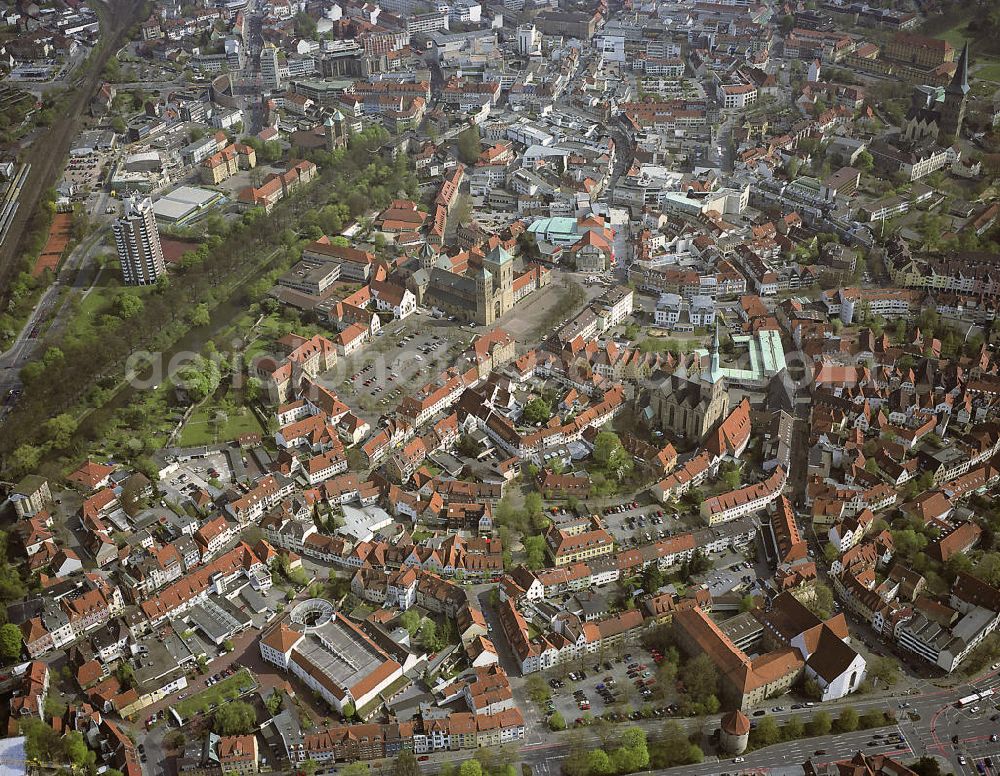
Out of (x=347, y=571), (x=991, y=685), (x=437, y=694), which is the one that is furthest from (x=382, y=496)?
(x=991, y=685)

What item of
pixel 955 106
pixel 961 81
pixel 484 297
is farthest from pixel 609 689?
pixel 961 81

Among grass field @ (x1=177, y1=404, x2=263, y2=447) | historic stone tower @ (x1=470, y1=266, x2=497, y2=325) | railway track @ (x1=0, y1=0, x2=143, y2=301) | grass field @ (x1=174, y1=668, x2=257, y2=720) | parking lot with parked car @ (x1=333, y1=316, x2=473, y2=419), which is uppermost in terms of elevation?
railway track @ (x1=0, y1=0, x2=143, y2=301)

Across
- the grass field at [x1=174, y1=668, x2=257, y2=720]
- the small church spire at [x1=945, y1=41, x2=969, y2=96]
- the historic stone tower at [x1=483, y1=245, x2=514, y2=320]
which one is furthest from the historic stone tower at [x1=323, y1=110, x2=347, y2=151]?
the grass field at [x1=174, y1=668, x2=257, y2=720]

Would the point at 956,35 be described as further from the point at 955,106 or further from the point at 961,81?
the point at 955,106

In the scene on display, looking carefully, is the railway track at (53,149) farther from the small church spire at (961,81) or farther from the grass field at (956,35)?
the grass field at (956,35)

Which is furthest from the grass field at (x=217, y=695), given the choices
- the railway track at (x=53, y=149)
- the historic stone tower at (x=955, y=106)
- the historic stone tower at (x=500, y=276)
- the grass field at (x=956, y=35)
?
the grass field at (x=956, y=35)

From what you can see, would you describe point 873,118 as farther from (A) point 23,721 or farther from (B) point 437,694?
(A) point 23,721

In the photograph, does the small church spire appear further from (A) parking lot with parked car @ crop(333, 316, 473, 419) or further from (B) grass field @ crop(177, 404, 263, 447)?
(B) grass field @ crop(177, 404, 263, 447)
